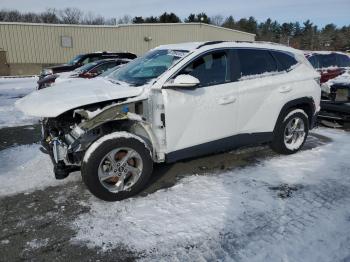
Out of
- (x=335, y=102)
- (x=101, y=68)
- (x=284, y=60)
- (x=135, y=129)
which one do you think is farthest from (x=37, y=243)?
(x=101, y=68)

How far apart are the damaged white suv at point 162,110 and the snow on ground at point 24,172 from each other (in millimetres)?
564

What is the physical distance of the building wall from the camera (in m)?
27.3

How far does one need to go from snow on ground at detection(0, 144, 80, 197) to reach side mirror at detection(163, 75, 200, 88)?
6.60ft

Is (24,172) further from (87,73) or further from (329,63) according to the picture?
(329,63)

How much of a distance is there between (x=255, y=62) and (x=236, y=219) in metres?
2.55

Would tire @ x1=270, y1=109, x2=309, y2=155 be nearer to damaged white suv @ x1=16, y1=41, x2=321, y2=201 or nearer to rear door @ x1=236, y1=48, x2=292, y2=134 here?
damaged white suv @ x1=16, y1=41, x2=321, y2=201

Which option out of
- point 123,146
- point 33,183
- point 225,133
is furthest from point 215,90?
point 33,183

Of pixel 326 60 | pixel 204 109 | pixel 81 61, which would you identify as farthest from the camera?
pixel 81 61

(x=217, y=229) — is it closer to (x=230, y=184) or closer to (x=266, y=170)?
(x=230, y=184)

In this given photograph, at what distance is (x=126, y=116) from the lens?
4.29 metres

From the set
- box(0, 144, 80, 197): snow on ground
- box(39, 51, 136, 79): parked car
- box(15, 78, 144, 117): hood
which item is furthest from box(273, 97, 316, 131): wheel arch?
box(39, 51, 136, 79): parked car

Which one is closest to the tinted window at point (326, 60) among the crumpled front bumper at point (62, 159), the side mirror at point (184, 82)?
the side mirror at point (184, 82)

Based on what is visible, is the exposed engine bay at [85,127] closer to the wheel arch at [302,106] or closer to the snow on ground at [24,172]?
the snow on ground at [24,172]

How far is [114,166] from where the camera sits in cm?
421
